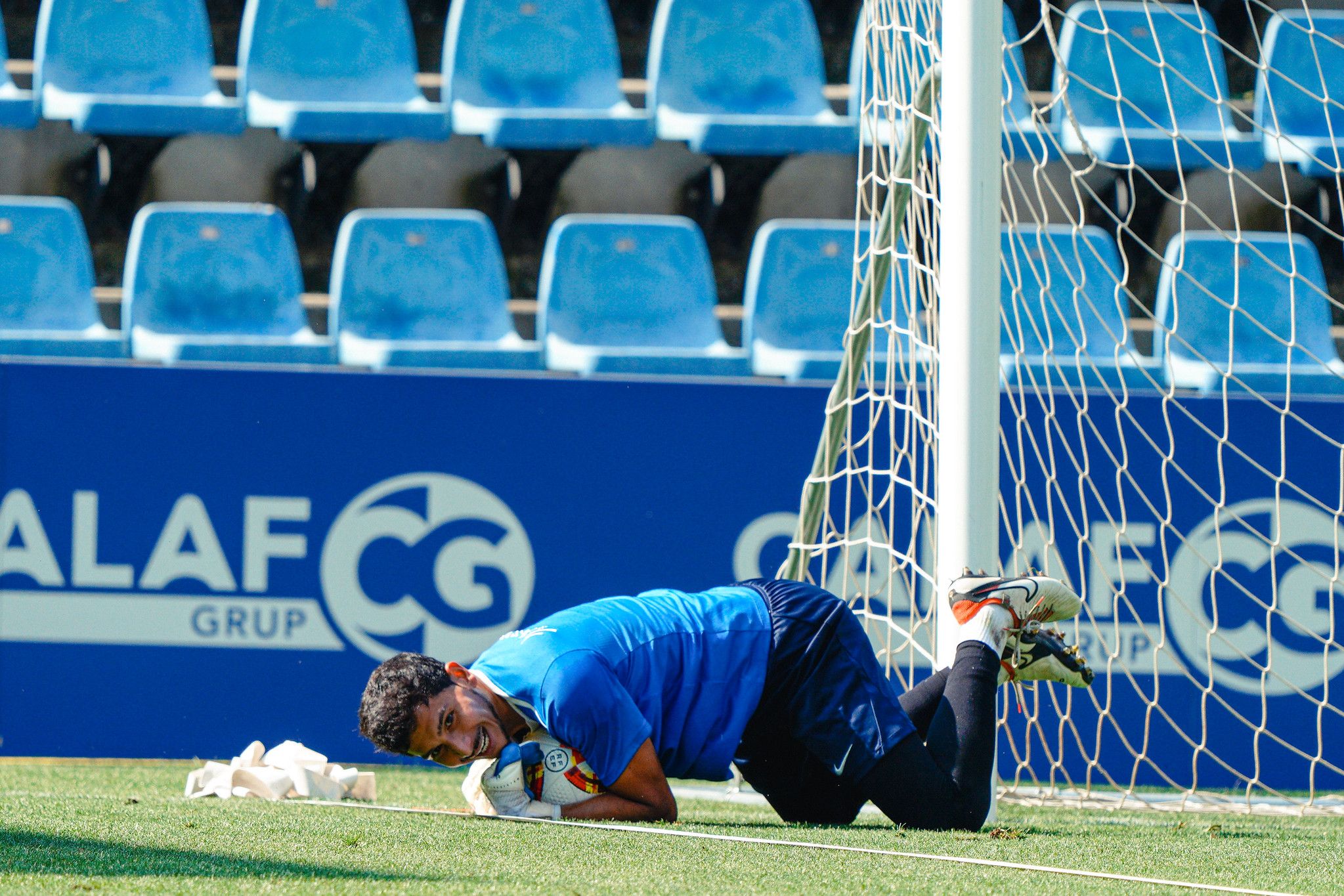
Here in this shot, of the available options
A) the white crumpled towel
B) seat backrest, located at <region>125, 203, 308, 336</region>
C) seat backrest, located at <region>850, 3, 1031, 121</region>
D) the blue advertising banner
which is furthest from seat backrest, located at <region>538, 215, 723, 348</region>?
the white crumpled towel

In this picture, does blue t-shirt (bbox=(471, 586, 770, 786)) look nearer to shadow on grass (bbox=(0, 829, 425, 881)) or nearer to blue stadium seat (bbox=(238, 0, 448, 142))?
shadow on grass (bbox=(0, 829, 425, 881))

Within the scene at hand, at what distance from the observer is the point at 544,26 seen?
6691mm

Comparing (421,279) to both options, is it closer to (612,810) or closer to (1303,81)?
(612,810)

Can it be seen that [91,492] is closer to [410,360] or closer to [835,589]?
[410,360]

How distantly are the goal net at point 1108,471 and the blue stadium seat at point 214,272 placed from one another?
2.19 metres

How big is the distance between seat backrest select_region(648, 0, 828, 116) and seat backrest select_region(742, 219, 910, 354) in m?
0.84

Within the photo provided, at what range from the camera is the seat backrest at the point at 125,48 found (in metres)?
6.32

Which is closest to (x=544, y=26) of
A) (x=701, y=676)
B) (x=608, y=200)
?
(x=608, y=200)

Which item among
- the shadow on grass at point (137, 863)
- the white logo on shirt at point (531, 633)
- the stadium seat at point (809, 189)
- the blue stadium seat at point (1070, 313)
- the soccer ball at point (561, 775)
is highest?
the stadium seat at point (809, 189)

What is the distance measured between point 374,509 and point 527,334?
186cm

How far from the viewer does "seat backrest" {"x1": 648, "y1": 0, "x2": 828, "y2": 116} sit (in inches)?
260

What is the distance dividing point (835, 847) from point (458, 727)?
0.72 metres

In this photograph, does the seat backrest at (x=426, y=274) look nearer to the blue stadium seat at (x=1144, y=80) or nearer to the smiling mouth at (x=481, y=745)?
the blue stadium seat at (x=1144, y=80)

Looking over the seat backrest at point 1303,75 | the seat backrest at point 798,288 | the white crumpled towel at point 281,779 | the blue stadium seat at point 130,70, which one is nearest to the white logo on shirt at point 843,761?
the white crumpled towel at point 281,779
